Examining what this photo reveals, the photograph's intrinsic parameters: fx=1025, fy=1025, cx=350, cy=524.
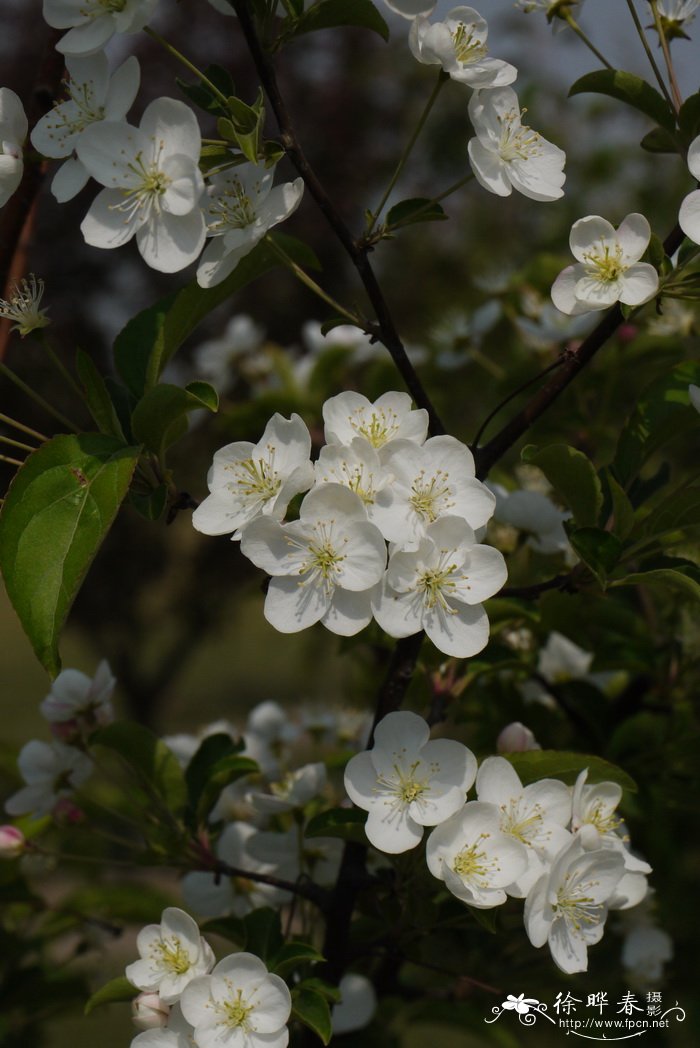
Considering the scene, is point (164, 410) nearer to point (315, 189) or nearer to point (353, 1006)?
point (315, 189)

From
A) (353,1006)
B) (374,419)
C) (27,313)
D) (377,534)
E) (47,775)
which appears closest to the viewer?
(377,534)

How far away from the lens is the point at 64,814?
1251 millimetres

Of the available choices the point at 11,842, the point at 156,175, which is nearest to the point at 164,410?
the point at 156,175

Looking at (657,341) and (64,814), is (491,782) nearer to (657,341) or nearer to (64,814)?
(64,814)

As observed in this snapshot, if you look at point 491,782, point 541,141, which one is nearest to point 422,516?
point 491,782

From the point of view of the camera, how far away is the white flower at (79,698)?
1.21m

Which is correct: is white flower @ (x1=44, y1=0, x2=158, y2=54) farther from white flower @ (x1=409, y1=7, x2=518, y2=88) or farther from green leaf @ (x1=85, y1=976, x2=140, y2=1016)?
green leaf @ (x1=85, y1=976, x2=140, y2=1016)

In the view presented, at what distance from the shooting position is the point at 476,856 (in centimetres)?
84

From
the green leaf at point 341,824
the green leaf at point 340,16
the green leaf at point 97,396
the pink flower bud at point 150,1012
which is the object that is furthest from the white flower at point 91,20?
the pink flower bud at point 150,1012

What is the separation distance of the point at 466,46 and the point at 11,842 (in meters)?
1.02

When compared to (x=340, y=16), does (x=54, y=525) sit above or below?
below

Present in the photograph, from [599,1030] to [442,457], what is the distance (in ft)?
2.96

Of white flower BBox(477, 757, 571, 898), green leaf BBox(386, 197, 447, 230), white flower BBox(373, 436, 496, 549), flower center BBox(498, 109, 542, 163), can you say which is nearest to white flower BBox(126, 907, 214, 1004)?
white flower BBox(477, 757, 571, 898)

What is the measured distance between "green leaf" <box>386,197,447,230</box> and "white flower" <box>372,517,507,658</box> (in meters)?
0.26
